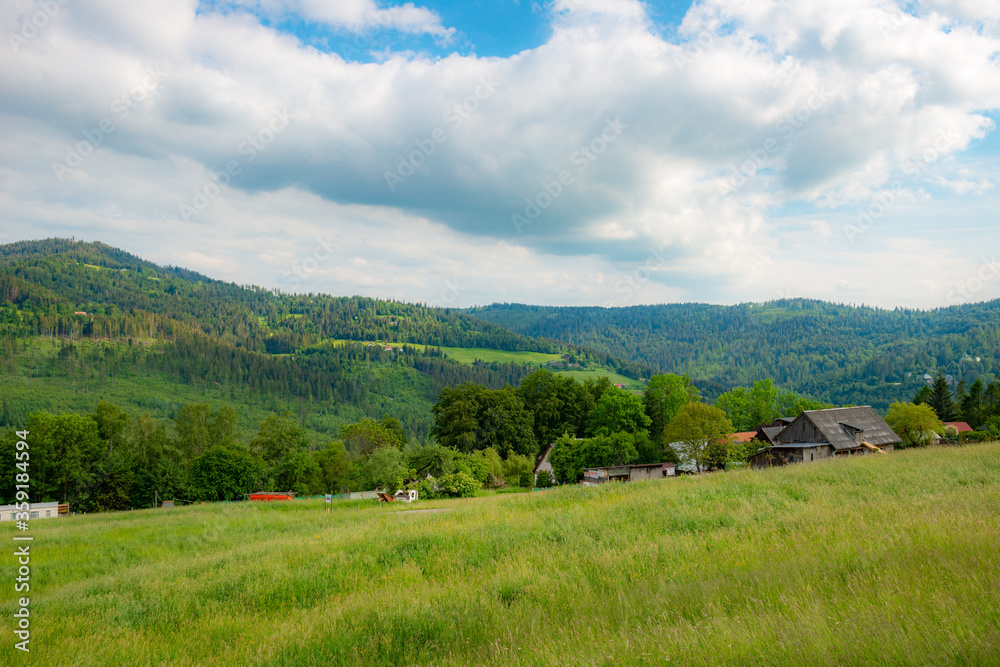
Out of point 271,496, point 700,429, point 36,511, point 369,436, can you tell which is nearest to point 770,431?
point 700,429

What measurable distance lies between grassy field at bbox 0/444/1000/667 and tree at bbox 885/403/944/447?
42228 mm

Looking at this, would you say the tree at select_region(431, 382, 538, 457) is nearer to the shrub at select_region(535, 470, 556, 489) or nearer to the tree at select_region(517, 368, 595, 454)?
the tree at select_region(517, 368, 595, 454)

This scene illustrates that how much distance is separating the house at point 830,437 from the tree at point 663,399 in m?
15.9

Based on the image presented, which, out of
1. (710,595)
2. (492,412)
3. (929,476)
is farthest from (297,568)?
(492,412)

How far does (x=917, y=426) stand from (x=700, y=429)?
76.4ft

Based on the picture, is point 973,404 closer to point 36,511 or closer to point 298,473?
point 298,473

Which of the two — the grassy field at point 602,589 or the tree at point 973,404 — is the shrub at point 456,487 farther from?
the tree at point 973,404

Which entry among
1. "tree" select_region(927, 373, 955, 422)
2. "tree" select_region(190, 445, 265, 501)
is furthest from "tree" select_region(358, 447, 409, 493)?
"tree" select_region(927, 373, 955, 422)

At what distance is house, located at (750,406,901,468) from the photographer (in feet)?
152

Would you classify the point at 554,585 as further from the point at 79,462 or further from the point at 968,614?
the point at 79,462

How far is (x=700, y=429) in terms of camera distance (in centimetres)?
4556

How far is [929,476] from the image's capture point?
15.1m

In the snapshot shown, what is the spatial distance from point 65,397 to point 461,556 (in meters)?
197

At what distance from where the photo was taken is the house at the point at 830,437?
46250mm
